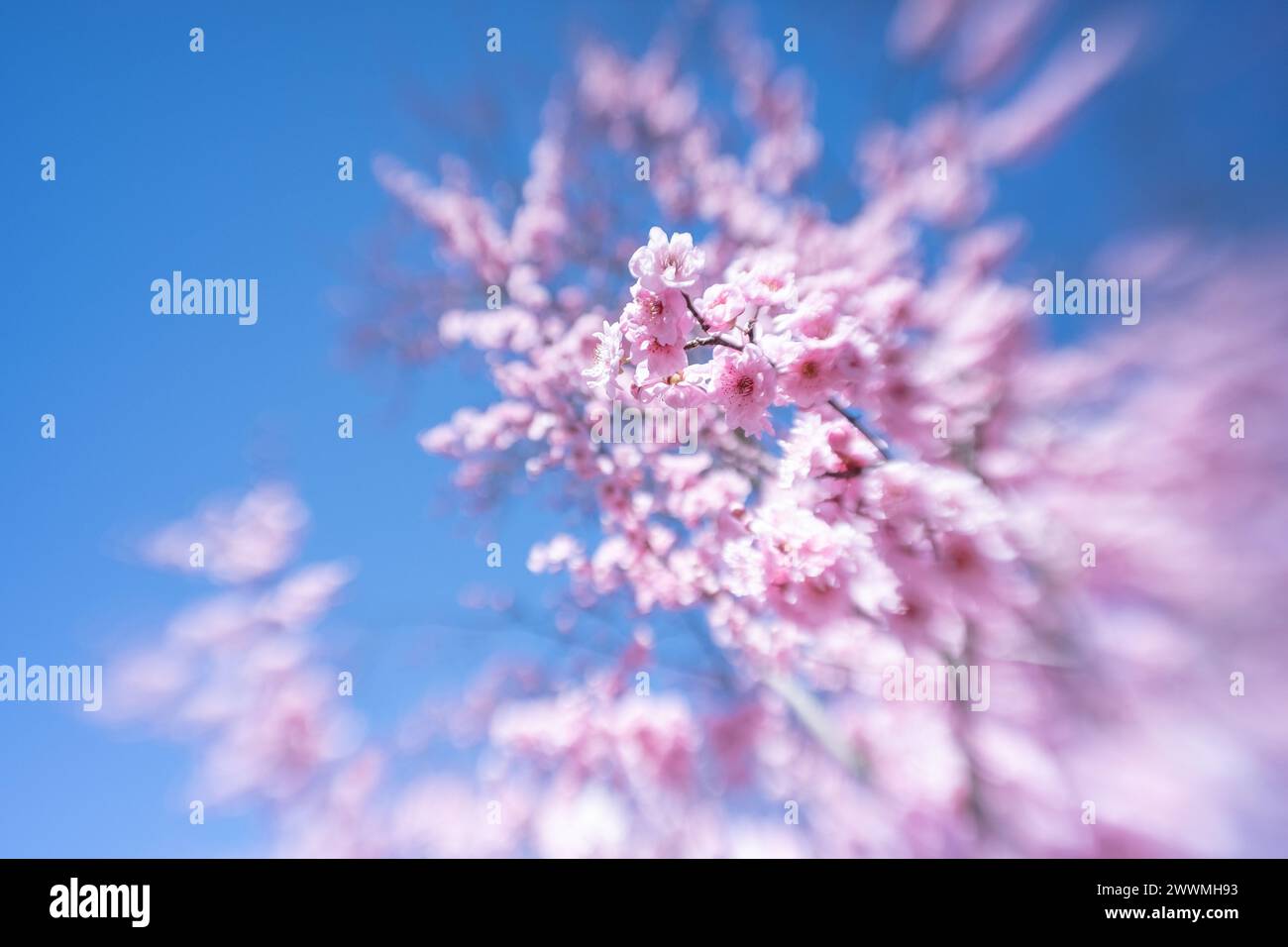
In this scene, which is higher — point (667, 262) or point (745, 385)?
point (667, 262)

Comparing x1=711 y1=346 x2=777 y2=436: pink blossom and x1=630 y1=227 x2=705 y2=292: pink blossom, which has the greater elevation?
x1=630 y1=227 x2=705 y2=292: pink blossom

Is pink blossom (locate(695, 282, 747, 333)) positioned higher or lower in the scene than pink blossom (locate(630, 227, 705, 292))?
lower

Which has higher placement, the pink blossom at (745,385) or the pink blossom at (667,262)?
the pink blossom at (667,262)

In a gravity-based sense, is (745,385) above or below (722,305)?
below

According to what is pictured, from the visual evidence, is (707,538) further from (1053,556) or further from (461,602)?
(461,602)

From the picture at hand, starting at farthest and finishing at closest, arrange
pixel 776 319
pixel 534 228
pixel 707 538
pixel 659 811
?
pixel 659 811 < pixel 534 228 < pixel 707 538 < pixel 776 319

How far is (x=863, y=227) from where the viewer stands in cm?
161

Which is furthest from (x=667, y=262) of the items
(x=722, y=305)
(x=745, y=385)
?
(x=745, y=385)

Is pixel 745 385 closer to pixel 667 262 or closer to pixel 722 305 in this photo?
pixel 722 305

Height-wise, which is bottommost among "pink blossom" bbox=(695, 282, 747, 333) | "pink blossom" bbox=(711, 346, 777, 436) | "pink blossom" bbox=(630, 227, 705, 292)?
"pink blossom" bbox=(711, 346, 777, 436)

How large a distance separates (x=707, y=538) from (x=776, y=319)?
0.60m

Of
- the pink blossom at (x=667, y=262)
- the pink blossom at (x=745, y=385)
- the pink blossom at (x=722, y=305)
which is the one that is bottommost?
the pink blossom at (x=745, y=385)

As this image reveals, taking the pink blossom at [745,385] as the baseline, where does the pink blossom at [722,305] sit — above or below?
above
